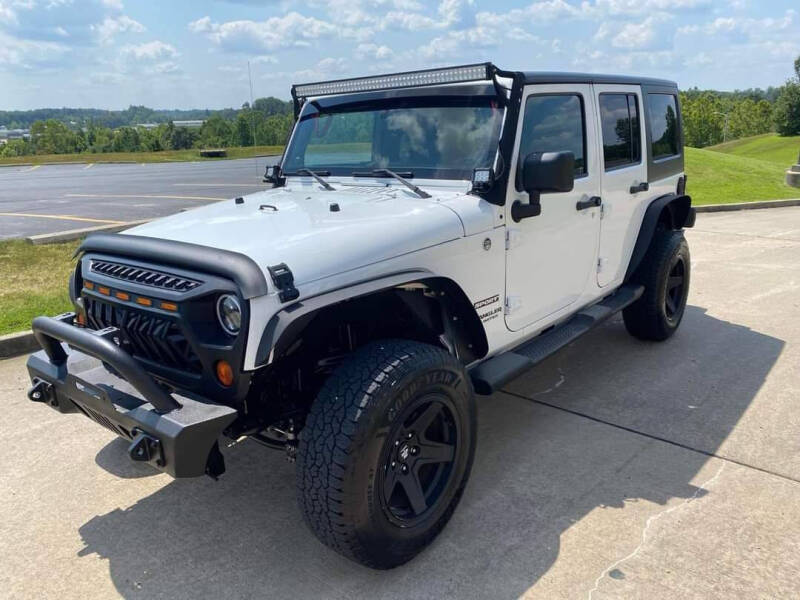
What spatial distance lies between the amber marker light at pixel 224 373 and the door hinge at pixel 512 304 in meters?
1.63

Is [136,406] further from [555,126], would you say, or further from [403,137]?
[555,126]

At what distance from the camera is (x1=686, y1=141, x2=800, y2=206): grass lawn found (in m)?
15.2

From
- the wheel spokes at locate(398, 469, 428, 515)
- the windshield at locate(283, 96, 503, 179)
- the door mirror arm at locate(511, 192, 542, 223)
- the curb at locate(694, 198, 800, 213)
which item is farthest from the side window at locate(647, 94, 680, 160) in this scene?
the curb at locate(694, 198, 800, 213)

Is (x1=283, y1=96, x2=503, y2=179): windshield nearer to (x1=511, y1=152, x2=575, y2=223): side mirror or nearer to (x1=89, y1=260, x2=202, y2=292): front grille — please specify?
(x1=511, y1=152, x2=575, y2=223): side mirror

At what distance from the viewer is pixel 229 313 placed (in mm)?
2561

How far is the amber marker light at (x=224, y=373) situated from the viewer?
2.55 metres

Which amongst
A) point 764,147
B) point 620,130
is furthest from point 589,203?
point 764,147

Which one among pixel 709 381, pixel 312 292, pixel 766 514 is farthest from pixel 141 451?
pixel 709 381

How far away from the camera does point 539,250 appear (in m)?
3.80

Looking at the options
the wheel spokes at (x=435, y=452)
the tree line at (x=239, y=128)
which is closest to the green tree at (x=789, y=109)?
the tree line at (x=239, y=128)

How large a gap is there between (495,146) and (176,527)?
8.07 ft

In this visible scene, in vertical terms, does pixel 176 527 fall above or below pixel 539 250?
below

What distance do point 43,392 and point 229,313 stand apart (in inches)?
44.3

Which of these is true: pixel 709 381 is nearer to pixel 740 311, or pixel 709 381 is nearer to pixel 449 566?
pixel 740 311
